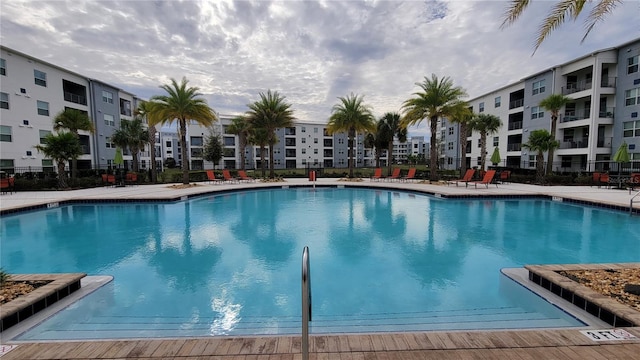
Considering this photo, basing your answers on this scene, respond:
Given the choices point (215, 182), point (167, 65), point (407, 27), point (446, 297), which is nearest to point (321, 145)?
point (215, 182)

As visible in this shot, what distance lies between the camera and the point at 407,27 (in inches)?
559

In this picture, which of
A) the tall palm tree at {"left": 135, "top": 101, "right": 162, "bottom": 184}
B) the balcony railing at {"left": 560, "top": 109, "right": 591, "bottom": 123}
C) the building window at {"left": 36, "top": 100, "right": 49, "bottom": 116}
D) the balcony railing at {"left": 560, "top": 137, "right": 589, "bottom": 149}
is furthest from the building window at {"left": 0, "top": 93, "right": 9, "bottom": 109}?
the balcony railing at {"left": 560, "top": 137, "right": 589, "bottom": 149}

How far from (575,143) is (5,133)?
4343cm

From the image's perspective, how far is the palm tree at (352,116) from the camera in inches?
932

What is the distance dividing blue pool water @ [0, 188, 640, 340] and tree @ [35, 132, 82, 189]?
22.3ft

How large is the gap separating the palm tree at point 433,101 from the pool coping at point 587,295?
16.8 m

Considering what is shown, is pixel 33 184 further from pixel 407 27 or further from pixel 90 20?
pixel 407 27

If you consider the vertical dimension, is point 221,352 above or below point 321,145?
below

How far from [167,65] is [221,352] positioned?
2091cm

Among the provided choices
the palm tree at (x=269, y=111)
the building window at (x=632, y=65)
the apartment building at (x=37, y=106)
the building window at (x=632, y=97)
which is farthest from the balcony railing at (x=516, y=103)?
the apartment building at (x=37, y=106)

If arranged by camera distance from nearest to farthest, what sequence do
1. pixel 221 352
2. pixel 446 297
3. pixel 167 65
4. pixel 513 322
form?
pixel 221 352 → pixel 513 322 → pixel 446 297 → pixel 167 65

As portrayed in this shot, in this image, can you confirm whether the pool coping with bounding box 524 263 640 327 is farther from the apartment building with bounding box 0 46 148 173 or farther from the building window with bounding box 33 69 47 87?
the building window with bounding box 33 69 47 87

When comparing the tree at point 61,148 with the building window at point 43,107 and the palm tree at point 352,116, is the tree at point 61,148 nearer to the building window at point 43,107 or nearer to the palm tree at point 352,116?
the building window at point 43,107

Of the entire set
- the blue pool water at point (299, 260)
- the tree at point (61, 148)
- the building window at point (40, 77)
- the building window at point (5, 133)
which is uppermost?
the building window at point (40, 77)
